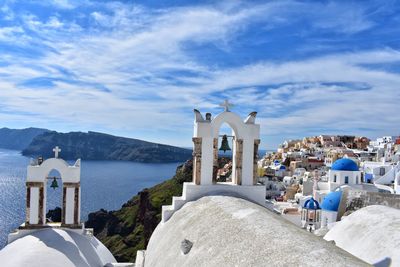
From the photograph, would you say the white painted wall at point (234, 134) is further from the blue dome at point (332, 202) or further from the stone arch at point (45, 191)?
the blue dome at point (332, 202)

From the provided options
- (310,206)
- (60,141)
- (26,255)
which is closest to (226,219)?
(26,255)

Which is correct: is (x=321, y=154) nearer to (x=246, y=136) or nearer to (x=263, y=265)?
(x=246, y=136)

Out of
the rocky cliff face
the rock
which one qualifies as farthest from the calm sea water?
the rock

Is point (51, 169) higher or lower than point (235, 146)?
lower

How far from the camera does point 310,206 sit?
3169cm

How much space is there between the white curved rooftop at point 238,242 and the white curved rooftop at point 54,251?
2194mm

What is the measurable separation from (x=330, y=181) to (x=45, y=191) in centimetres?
3503

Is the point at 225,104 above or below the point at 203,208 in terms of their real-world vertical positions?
above

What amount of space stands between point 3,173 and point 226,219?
5028 inches

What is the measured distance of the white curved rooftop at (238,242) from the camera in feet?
16.0

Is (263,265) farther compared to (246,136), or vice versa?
(246,136)

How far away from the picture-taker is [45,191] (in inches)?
488

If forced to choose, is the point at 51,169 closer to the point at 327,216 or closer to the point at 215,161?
the point at 215,161

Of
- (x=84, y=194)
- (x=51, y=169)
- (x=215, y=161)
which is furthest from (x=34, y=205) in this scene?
(x=84, y=194)
